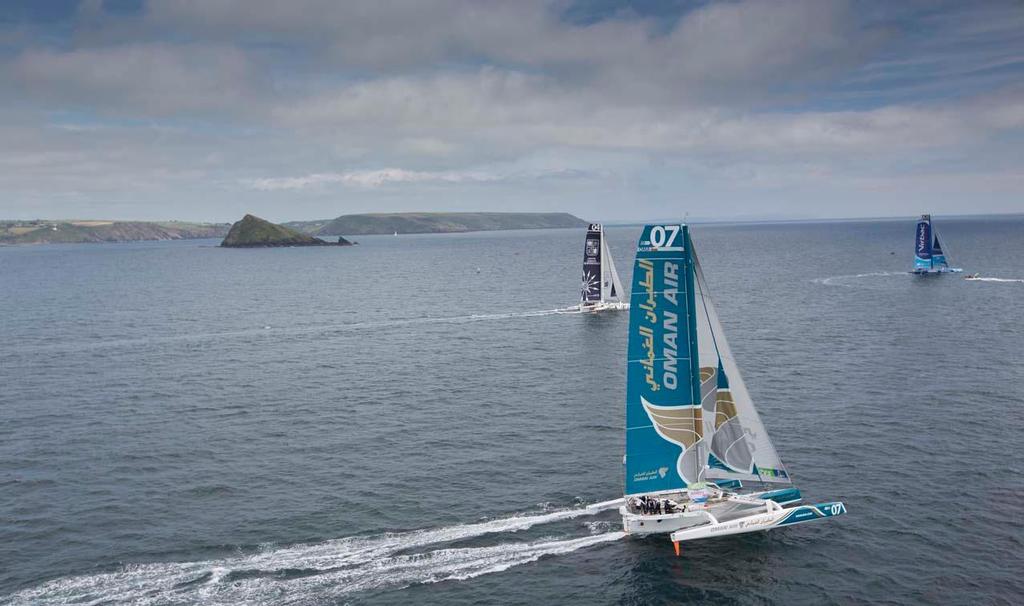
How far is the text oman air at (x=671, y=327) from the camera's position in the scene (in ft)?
138

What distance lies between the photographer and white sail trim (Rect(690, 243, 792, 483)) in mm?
43500

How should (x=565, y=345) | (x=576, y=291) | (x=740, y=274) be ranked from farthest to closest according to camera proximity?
(x=740, y=274), (x=576, y=291), (x=565, y=345)

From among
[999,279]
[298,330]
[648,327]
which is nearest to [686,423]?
[648,327]

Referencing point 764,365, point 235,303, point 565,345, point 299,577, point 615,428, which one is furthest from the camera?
point 235,303

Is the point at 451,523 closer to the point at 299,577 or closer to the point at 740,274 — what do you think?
the point at 299,577

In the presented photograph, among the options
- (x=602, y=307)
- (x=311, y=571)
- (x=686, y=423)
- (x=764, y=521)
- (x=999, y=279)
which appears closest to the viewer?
(x=311, y=571)

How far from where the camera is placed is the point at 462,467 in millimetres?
52969

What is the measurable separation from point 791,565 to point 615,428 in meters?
23.4

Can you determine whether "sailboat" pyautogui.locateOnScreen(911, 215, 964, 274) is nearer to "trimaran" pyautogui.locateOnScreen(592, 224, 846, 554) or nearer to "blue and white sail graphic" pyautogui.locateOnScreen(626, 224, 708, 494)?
"trimaran" pyautogui.locateOnScreen(592, 224, 846, 554)

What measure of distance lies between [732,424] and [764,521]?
6101 millimetres

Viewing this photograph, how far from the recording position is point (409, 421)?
A: 2532 inches

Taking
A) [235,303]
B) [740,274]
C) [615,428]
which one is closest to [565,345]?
[615,428]

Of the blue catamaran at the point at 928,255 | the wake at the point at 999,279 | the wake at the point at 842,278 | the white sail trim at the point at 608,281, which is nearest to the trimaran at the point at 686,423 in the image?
the white sail trim at the point at 608,281

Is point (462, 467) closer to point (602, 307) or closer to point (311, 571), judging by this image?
point (311, 571)
